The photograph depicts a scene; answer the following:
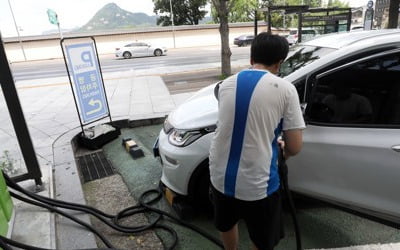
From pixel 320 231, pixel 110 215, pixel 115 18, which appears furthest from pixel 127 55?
pixel 115 18

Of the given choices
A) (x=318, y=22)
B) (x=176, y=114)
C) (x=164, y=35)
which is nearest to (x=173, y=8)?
(x=164, y=35)

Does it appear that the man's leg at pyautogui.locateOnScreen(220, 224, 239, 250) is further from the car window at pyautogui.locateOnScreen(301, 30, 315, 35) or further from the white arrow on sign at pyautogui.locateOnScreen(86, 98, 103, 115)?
the car window at pyautogui.locateOnScreen(301, 30, 315, 35)

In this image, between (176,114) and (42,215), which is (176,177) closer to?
(176,114)

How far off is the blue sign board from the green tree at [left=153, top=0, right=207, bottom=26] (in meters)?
41.5

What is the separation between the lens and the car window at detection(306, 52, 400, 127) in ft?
7.15

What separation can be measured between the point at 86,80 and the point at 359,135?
4.17 m

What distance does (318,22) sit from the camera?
34.1 ft

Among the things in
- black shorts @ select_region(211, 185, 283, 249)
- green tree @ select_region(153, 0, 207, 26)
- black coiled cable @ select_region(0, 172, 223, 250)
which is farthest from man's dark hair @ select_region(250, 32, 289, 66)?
green tree @ select_region(153, 0, 207, 26)

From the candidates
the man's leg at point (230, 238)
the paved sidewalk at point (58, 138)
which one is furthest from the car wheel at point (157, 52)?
the man's leg at point (230, 238)

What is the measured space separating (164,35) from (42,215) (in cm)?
3591

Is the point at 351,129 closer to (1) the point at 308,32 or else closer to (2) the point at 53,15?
(1) the point at 308,32

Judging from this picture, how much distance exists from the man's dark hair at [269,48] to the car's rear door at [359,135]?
846mm

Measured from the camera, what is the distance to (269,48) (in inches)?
59.8

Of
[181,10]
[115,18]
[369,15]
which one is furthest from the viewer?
[115,18]
